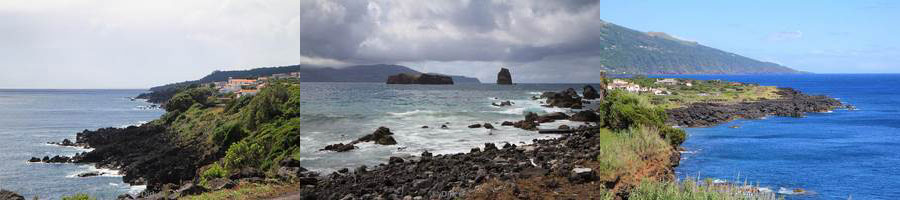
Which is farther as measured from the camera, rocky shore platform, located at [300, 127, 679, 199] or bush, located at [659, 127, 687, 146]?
bush, located at [659, 127, 687, 146]

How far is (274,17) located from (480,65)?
13.6 meters

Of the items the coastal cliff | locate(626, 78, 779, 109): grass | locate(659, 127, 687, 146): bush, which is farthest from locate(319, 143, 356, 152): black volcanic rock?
locate(626, 78, 779, 109): grass

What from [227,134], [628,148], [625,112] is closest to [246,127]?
[227,134]

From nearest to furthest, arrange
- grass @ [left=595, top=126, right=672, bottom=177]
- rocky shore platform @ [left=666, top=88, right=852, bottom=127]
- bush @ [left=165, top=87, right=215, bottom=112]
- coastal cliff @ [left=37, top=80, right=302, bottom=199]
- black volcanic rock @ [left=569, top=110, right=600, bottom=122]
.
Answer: black volcanic rock @ [left=569, top=110, right=600, bottom=122] < coastal cliff @ [left=37, top=80, right=302, bottom=199] < grass @ [left=595, top=126, right=672, bottom=177] < bush @ [left=165, top=87, right=215, bottom=112] < rocky shore platform @ [left=666, top=88, right=852, bottom=127]

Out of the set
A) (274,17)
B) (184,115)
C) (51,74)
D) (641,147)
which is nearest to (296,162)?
(274,17)

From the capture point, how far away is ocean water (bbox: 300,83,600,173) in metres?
4.77

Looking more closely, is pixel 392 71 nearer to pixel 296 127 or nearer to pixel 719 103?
pixel 296 127

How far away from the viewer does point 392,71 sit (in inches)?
197

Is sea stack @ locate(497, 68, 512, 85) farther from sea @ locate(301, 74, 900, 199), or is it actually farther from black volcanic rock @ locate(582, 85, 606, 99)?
black volcanic rock @ locate(582, 85, 606, 99)

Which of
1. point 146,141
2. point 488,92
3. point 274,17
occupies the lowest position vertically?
point 146,141

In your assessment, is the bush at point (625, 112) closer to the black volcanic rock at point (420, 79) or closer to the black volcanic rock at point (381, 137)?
the black volcanic rock at point (420, 79)

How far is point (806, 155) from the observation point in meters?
32.7

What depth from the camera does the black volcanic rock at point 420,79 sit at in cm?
495

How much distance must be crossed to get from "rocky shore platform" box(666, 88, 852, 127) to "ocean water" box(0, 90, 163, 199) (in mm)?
32137
